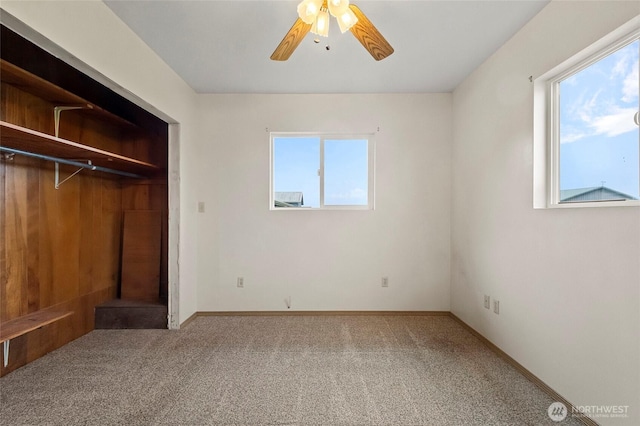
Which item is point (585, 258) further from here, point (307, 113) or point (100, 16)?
point (100, 16)

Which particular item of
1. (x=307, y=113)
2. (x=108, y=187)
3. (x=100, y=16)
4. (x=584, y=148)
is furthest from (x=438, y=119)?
(x=108, y=187)

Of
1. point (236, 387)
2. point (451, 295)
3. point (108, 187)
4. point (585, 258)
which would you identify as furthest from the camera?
point (451, 295)

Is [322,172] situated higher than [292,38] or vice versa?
[292,38]

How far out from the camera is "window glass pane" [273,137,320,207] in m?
3.42

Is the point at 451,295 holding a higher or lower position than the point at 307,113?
lower

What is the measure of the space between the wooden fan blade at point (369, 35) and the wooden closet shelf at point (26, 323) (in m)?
2.80

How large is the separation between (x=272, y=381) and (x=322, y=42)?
255 centimetres

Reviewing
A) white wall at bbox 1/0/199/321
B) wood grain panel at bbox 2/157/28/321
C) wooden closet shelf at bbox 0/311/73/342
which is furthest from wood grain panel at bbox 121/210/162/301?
wood grain panel at bbox 2/157/28/321

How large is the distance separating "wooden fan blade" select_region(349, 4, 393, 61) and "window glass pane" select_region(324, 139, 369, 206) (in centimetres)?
157

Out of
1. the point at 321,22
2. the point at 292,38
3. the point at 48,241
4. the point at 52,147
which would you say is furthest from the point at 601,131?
the point at 48,241

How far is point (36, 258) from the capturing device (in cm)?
232

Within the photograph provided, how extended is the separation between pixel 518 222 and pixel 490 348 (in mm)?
1128

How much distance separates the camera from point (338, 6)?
152 centimetres

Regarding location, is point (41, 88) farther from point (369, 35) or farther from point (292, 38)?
point (369, 35)
